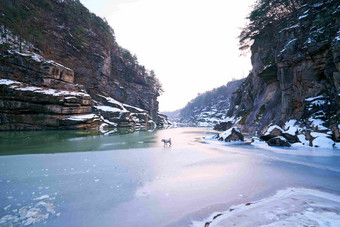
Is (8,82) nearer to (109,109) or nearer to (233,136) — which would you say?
(109,109)

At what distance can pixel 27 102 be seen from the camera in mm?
22844

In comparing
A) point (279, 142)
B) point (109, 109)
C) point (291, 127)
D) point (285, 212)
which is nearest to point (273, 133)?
point (279, 142)

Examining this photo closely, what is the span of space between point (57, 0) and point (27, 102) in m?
38.0

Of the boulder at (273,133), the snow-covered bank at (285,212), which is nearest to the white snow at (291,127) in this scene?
the boulder at (273,133)

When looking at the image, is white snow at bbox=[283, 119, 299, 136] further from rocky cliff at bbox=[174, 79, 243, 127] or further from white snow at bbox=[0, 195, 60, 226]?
rocky cliff at bbox=[174, 79, 243, 127]

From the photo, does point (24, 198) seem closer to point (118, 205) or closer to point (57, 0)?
point (118, 205)

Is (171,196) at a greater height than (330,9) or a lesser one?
lesser

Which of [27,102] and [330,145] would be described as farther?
[27,102]

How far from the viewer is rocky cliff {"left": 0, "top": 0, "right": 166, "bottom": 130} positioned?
23391 mm

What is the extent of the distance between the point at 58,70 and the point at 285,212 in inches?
1437

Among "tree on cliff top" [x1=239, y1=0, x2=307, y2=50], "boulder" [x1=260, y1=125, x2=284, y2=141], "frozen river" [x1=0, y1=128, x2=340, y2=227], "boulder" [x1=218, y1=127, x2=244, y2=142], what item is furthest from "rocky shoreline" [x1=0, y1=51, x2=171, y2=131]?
"tree on cliff top" [x1=239, y1=0, x2=307, y2=50]

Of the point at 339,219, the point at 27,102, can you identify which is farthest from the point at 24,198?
the point at 27,102

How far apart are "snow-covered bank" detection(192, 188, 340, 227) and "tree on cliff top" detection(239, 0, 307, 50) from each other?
97.9 feet

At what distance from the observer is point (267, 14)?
26828 millimetres
